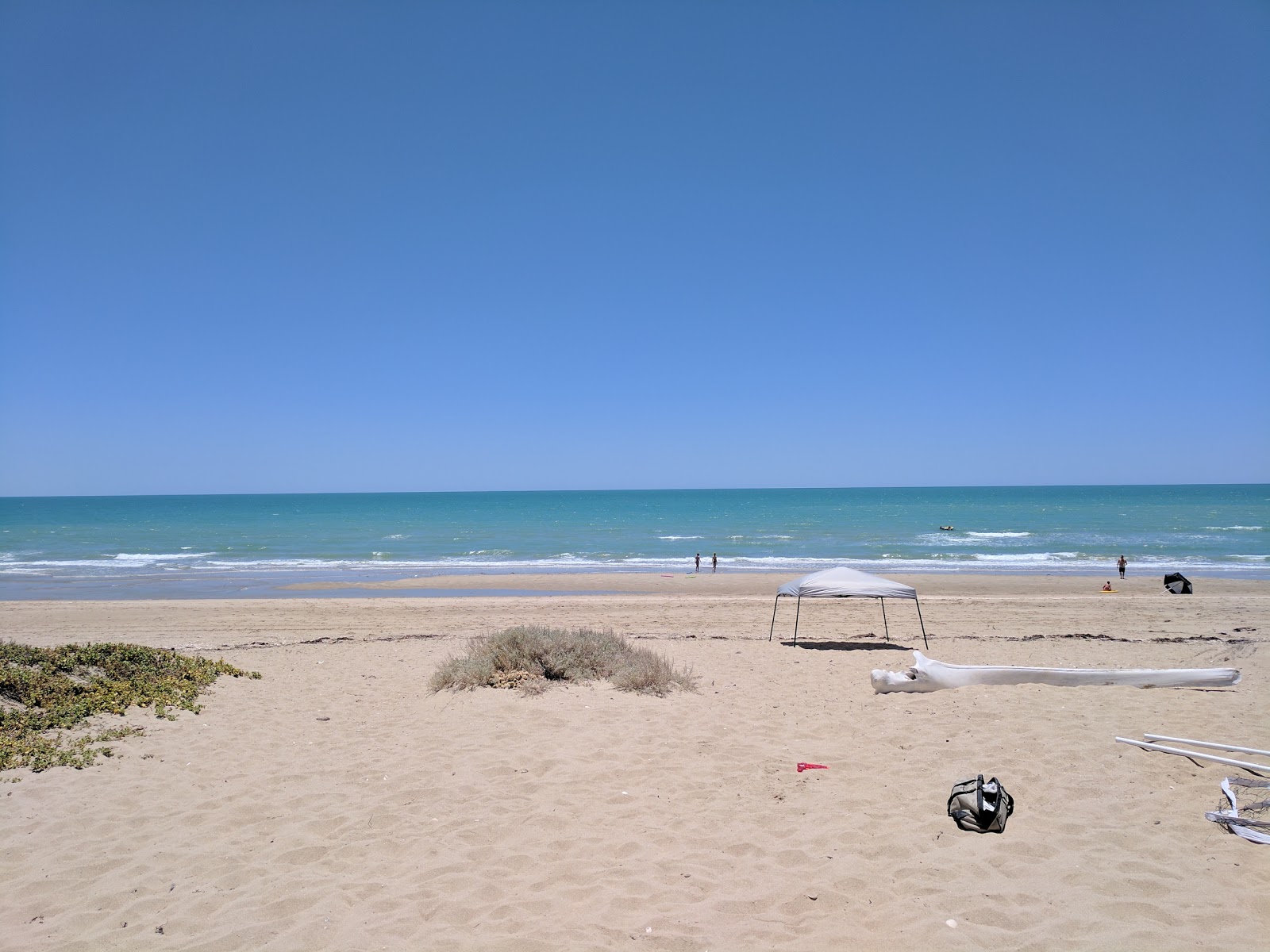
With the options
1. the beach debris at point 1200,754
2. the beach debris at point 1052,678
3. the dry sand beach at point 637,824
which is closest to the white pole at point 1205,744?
the beach debris at point 1200,754

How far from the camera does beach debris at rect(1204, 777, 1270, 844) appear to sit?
4.98 m

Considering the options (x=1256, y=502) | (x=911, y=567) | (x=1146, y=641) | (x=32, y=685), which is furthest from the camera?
(x=1256, y=502)

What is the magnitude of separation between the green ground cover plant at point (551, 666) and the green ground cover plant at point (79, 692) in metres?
3.06

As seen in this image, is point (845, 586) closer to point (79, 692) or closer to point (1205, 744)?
point (1205, 744)

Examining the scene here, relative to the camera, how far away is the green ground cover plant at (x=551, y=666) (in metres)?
9.29

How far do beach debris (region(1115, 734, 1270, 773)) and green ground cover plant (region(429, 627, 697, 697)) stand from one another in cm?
→ 476

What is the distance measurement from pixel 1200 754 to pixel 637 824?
510 cm

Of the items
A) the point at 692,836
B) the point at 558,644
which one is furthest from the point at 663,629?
the point at 692,836

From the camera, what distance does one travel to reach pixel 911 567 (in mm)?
33438

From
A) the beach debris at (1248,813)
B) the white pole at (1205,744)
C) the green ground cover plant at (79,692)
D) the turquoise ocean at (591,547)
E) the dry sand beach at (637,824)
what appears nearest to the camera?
the dry sand beach at (637,824)

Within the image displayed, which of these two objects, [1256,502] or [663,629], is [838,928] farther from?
[1256,502]

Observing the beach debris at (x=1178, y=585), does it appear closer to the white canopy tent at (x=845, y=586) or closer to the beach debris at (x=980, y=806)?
the white canopy tent at (x=845, y=586)

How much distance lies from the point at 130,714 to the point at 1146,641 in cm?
1634

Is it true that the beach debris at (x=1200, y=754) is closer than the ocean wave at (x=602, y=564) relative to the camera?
Yes
